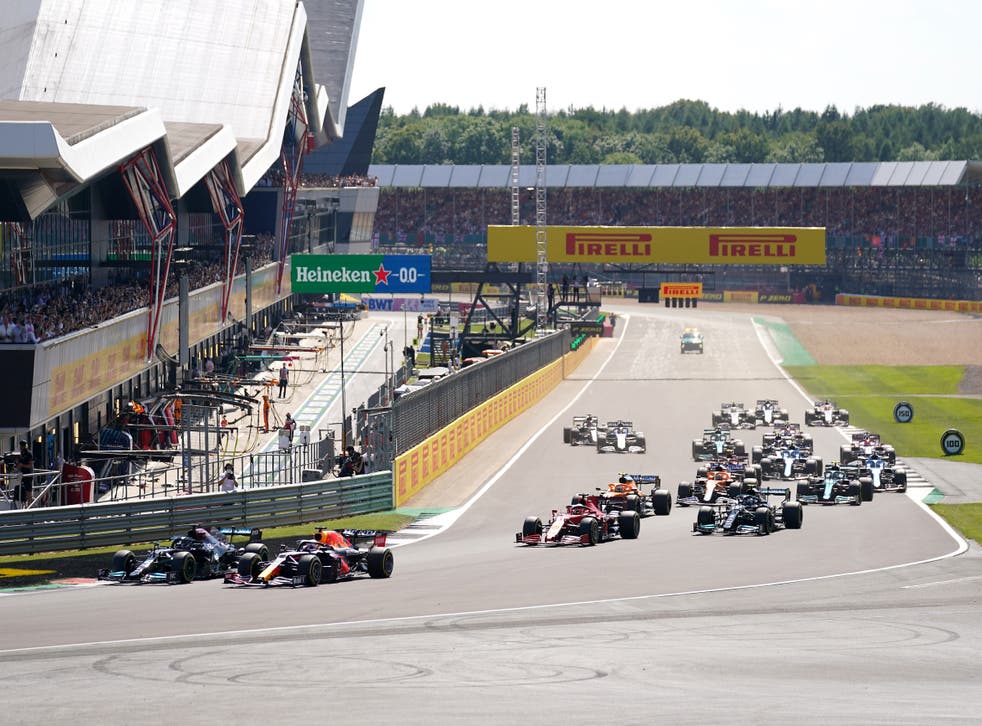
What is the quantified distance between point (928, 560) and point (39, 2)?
57.7 m

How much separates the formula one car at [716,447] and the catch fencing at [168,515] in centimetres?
1306

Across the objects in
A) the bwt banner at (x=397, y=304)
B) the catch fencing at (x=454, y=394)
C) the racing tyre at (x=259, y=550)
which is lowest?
the racing tyre at (x=259, y=550)

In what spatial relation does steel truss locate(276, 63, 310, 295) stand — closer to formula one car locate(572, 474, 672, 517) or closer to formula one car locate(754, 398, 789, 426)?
formula one car locate(754, 398, 789, 426)

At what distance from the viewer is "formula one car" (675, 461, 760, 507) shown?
3328 centimetres

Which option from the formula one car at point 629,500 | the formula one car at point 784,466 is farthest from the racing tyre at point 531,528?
the formula one car at point 784,466

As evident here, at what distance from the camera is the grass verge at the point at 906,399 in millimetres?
50844

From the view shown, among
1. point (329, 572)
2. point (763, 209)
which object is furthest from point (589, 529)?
point (763, 209)

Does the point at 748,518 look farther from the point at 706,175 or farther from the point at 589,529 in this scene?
the point at 706,175

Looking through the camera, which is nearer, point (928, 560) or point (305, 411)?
point (928, 560)

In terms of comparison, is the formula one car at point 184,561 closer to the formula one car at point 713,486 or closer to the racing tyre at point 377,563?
the racing tyre at point 377,563

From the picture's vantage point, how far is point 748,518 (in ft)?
101

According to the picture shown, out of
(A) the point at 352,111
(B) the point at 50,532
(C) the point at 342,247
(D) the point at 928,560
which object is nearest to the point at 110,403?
(B) the point at 50,532

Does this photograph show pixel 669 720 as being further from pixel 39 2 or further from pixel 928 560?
pixel 39 2

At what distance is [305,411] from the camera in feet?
186
